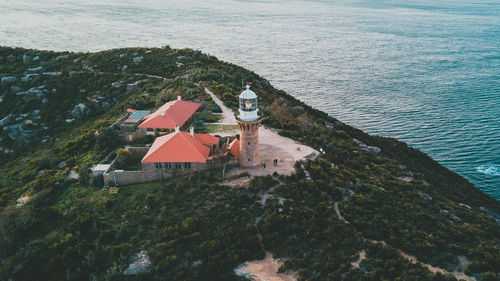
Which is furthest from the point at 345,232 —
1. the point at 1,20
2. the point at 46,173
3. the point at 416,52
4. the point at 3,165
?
the point at 1,20

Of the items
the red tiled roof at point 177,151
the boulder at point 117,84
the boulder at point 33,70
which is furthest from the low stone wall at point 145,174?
the boulder at point 33,70

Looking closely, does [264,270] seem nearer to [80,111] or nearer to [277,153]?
[277,153]

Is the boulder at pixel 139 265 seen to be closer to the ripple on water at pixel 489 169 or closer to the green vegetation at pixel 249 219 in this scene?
the green vegetation at pixel 249 219

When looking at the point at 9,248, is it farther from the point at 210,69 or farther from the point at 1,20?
the point at 1,20

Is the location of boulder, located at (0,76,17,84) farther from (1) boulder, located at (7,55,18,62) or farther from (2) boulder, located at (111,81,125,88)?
(2) boulder, located at (111,81,125,88)

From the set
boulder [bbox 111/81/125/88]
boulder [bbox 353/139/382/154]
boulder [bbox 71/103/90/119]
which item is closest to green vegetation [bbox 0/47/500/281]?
boulder [bbox 353/139/382/154]

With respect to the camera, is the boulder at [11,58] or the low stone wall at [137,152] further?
the boulder at [11,58]
